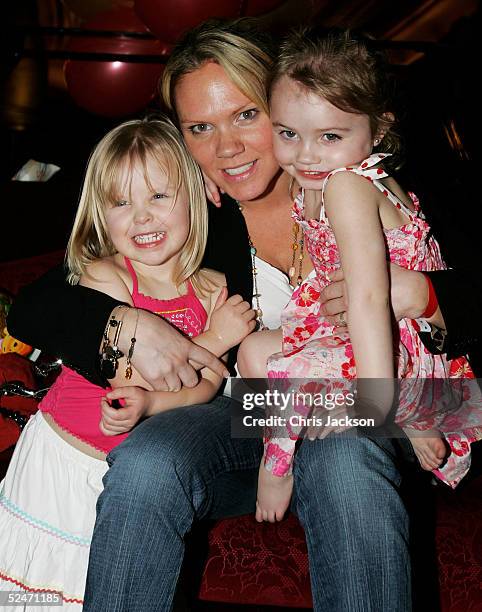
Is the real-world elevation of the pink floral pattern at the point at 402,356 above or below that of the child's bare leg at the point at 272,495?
above

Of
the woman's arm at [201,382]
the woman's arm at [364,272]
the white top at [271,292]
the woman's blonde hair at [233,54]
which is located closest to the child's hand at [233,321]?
the woman's arm at [201,382]

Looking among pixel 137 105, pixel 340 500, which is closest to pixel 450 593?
pixel 340 500

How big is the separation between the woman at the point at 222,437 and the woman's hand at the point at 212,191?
24 millimetres

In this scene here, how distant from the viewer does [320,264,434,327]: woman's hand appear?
55.5 inches

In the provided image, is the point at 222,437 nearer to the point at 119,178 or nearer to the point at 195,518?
the point at 195,518

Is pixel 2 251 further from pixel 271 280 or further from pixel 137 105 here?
pixel 137 105

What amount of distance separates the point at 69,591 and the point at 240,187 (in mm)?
938

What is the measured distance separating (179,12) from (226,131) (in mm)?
1495

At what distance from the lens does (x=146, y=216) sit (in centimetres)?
160

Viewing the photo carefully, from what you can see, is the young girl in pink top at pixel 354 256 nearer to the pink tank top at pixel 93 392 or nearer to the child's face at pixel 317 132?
the child's face at pixel 317 132

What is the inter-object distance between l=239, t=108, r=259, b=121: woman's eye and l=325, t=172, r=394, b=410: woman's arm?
0.36 metres

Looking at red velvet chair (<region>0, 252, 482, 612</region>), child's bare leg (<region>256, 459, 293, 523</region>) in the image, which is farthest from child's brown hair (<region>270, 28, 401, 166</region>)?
red velvet chair (<region>0, 252, 482, 612</region>)

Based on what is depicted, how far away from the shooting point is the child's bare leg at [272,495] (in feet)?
4.56

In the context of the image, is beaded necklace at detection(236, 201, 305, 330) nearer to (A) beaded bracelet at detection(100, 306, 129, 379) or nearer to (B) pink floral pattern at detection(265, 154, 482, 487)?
(B) pink floral pattern at detection(265, 154, 482, 487)
